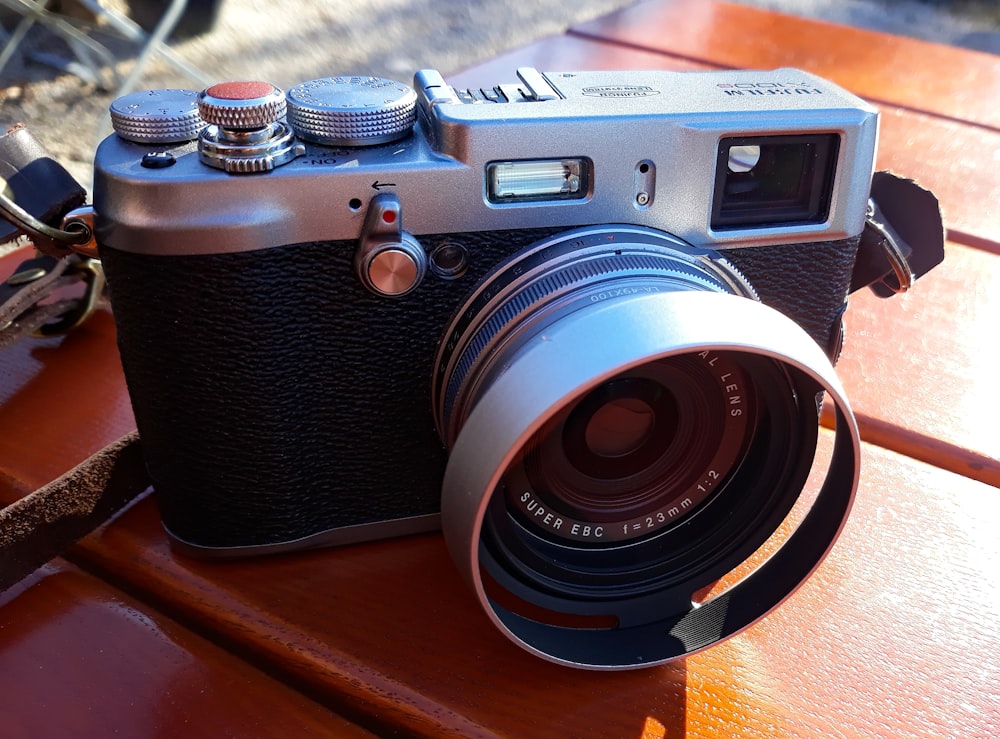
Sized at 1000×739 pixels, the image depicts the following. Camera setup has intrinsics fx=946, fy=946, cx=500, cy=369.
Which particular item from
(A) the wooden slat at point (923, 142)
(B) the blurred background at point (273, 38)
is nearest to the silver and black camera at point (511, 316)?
(A) the wooden slat at point (923, 142)

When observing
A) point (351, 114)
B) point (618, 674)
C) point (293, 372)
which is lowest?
point (618, 674)

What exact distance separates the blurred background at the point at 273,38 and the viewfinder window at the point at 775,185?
1.42 metres

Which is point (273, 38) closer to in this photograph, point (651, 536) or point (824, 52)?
point (824, 52)

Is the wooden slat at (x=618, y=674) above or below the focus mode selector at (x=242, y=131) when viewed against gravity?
below

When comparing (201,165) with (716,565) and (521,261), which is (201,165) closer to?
(521,261)

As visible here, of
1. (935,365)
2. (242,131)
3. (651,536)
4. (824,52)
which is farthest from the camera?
(824,52)

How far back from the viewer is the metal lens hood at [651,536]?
422mm

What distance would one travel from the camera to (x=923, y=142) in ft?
3.84

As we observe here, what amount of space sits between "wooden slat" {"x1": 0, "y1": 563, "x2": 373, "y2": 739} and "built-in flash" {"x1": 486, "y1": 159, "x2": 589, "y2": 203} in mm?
308

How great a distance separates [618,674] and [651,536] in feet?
0.28

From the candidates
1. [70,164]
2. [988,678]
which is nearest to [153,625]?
[988,678]

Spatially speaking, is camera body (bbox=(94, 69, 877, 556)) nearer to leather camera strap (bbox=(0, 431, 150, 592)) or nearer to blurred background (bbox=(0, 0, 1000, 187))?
leather camera strap (bbox=(0, 431, 150, 592))

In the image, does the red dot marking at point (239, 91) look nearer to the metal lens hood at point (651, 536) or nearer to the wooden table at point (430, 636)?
the metal lens hood at point (651, 536)

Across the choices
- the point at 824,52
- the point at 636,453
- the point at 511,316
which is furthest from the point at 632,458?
the point at 824,52
